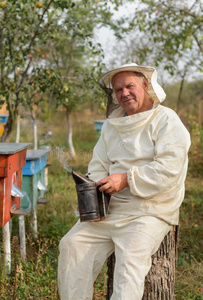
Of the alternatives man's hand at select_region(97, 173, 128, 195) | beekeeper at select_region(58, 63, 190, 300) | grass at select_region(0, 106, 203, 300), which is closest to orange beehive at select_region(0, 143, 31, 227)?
grass at select_region(0, 106, 203, 300)

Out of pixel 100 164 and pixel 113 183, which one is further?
pixel 100 164

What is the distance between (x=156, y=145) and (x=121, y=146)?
263 mm

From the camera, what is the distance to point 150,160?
235 centimetres

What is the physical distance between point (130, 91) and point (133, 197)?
2.22 ft

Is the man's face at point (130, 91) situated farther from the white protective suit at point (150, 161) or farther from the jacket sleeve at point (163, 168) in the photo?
the jacket sleeve at point (163, 168)

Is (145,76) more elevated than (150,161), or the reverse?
(145,76)

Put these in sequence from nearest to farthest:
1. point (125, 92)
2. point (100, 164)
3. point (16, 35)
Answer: point (125, 92) → point (100, 164) → point (16, 35)

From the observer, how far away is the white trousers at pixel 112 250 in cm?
204

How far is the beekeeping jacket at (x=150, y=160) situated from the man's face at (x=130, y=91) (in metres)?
0.10

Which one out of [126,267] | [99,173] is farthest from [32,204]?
[126,267]

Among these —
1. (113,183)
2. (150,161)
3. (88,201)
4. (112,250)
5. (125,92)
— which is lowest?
(112,250)

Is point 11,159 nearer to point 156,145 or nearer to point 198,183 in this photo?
point 156,145

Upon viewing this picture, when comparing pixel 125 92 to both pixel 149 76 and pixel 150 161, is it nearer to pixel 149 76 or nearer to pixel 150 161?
pixel 149 76

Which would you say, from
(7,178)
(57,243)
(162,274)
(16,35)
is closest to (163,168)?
(162,274)
